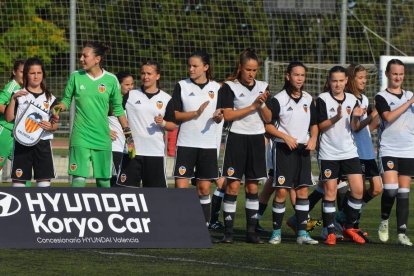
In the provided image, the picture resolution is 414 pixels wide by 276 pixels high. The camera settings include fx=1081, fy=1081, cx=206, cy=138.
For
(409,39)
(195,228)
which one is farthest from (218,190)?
(409,39)

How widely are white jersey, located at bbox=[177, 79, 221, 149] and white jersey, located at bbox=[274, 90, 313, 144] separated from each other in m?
0.70

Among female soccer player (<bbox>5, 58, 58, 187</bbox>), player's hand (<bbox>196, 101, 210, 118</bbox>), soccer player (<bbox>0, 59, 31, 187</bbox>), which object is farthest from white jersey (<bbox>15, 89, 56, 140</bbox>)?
player's hand (<bbox>196, 101, 210, 118</bbox>)

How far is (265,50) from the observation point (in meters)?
29.9

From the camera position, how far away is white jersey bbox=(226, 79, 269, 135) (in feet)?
37.1

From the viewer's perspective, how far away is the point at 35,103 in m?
11.6

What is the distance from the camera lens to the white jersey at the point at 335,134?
1150 cm

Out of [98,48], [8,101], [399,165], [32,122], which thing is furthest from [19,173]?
[399,165]

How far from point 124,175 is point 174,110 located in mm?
866

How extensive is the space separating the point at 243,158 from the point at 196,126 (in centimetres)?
61

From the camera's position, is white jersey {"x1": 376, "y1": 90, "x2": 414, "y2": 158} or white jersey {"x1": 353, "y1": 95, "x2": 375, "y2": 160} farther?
white jersey {"x1": 353, "y1": 95, "x2": 375, "y2": 160}

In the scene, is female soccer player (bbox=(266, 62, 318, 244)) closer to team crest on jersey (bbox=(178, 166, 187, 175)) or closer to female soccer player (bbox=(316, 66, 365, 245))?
female soccer player (bbox=(316, 66, 365, 245))

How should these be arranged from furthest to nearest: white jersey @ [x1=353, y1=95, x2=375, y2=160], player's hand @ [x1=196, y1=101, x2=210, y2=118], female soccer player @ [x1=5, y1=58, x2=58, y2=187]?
white jersey @ [x1=353, y1=95, x2=375, y2=160], female soccer player @ [x1=5, y1=58, x2=58, y2=187], player's hand @ [x1=196, y1=101, x2=210, y2=118]

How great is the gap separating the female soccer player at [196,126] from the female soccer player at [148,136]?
148mm

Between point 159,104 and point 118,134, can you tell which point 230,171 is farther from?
point 118,134
